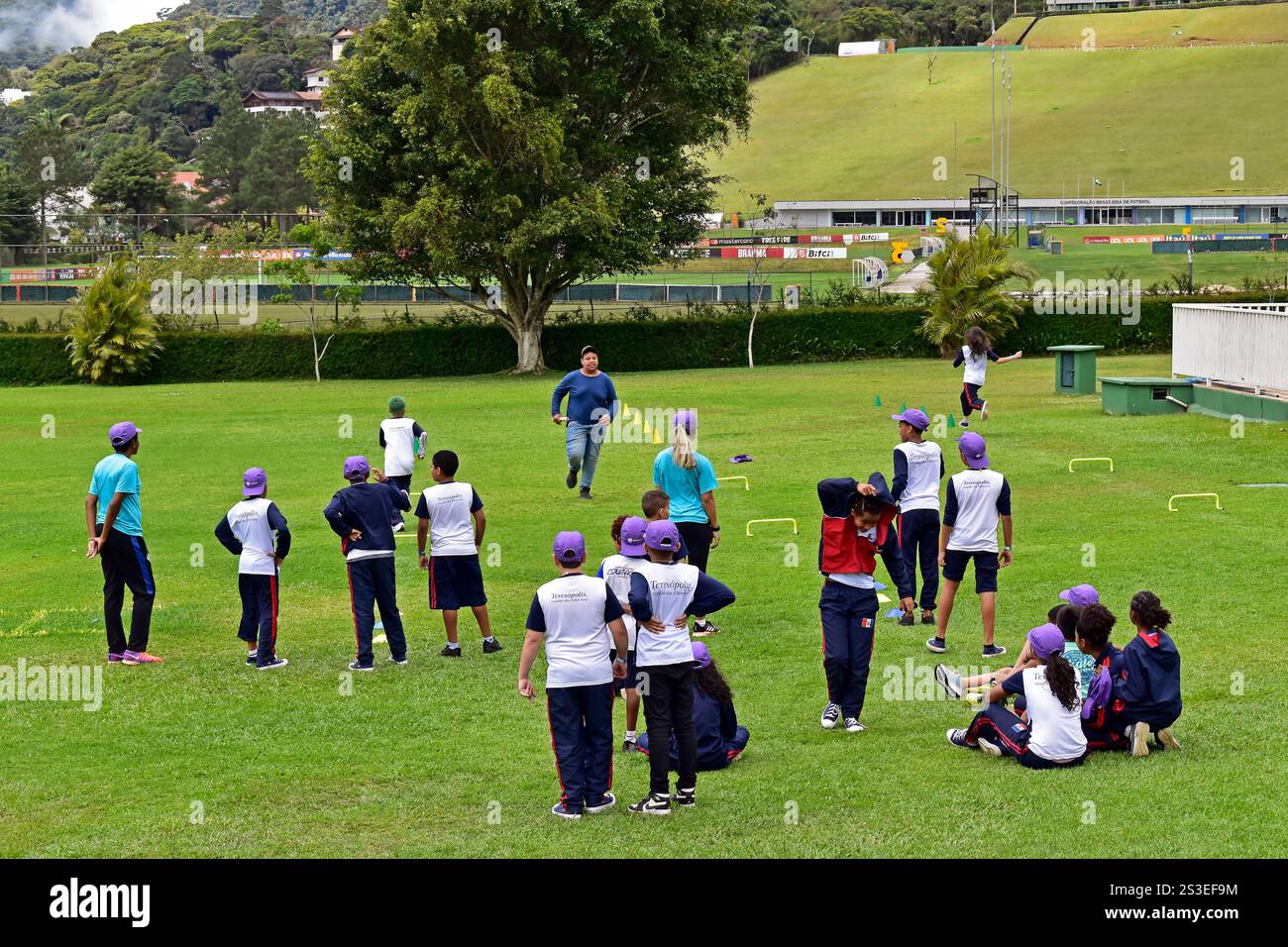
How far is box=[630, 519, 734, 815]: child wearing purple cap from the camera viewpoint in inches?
350

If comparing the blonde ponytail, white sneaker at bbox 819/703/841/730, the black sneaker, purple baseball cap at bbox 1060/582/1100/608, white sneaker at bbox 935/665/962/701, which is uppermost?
the blonde ponytail

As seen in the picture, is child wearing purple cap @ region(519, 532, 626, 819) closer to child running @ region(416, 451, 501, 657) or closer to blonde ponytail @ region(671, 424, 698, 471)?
child running @ region(416, 451, 501, 657)

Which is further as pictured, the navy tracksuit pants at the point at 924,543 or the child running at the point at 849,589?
the navy tracksuit pants at the point at 924,543

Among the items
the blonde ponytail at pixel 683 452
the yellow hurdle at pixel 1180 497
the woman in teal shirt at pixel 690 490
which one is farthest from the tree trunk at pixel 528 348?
the blonde ponytail at pixel 683 452

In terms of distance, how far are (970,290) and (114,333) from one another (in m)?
26.9

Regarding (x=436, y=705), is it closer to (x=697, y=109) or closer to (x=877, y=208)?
(x=697, y=109)

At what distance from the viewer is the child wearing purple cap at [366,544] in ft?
41.1

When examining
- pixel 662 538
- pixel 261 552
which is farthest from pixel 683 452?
pixel 662 538

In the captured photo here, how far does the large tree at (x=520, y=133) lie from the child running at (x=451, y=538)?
3042 centimetres

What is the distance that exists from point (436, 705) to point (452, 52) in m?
34.6

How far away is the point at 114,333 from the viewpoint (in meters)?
46.3

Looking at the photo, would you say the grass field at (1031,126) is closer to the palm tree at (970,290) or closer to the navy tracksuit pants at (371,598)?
the palm tree at (970,290)

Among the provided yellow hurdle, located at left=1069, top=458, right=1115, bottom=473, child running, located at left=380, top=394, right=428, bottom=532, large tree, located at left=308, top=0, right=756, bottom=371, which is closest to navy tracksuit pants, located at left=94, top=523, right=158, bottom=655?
child running, located at left=380, top=394, right=428, bottom=532

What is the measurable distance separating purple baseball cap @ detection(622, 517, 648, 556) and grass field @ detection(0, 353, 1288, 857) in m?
1.54
